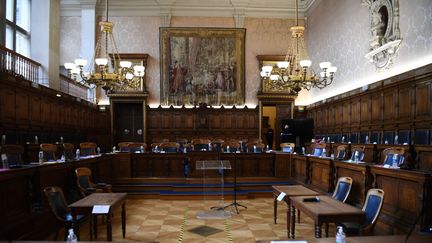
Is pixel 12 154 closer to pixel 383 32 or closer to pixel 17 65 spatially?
pixel 17 65

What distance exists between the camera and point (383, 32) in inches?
416

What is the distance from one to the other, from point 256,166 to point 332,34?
284 inches

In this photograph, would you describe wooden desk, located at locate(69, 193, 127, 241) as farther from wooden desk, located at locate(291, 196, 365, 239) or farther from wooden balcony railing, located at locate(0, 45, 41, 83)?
wooden balcony railing, located at locate(0, 45, 41, 83)

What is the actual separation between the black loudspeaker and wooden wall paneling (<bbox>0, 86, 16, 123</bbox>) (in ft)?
35.6

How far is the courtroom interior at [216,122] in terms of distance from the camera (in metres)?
5.34

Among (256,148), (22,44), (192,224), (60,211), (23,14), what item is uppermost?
(23,14)

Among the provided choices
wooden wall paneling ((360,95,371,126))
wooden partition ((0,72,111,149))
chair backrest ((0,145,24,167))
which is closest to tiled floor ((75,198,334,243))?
chair backrest ((0,145,24,167))

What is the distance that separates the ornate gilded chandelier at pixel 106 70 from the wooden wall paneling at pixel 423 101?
8.00 m

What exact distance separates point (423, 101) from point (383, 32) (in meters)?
3.14

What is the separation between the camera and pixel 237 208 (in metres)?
8.12

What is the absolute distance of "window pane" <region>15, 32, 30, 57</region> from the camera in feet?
43.5

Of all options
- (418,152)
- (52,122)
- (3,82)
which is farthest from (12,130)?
(418,152)

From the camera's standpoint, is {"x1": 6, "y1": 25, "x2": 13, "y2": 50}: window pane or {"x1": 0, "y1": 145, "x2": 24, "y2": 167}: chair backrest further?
{"x1": 6, "y1": 25, "x2": 13, "y2": 50}: window pane

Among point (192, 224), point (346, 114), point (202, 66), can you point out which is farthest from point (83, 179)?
point (202, 66)
